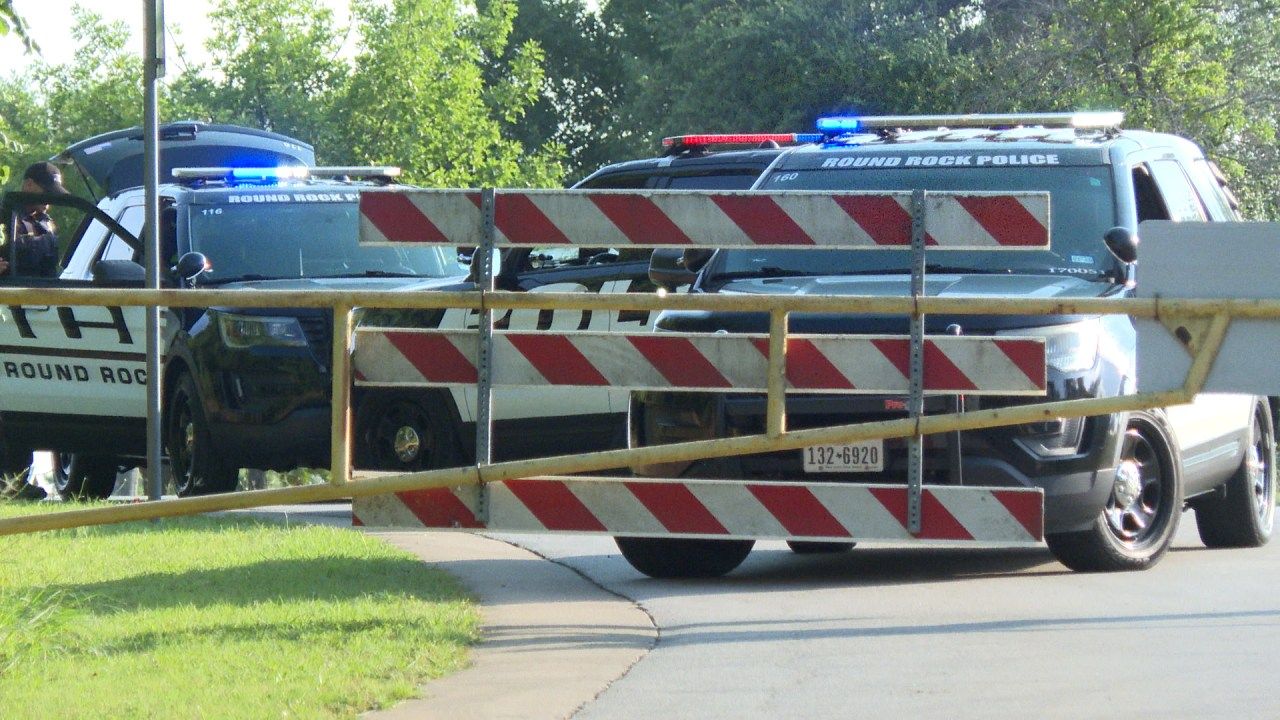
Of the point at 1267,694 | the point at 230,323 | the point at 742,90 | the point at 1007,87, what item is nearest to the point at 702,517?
the point at 1267,694

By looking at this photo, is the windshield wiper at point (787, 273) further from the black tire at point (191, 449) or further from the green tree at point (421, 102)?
the green tree at point (421, 102)

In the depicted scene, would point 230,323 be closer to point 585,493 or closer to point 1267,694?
point 585,493

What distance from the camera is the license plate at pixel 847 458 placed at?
7.64 meters

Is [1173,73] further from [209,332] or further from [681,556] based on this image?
[681,556]

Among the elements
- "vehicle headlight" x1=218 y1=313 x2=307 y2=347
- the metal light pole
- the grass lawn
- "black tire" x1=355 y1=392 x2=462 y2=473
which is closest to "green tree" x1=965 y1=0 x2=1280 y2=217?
"black tire" x1=355 y1=392 x2=462 y2=473

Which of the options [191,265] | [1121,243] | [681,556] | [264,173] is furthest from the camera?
[264,173]

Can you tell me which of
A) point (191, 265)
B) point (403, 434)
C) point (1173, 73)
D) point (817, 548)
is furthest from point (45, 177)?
point (1173, 73)

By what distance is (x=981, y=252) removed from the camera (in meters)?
8.61

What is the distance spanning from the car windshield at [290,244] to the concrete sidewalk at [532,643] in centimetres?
313

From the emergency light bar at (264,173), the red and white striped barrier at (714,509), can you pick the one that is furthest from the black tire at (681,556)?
the emergency light bar at (264,173)

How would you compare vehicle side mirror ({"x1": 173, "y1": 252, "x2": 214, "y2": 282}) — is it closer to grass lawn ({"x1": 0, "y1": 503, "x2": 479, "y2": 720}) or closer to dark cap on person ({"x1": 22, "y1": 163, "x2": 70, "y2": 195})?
dark cap on person ({"x1": 22, "y1": 163, "x2": 70, "y2": 195})

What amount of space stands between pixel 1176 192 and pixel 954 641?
3.51 meters

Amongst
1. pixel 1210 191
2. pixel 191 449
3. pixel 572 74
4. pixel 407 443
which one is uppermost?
pixel 1210 191

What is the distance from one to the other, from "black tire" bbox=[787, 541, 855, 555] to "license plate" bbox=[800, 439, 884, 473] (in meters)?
1.97
